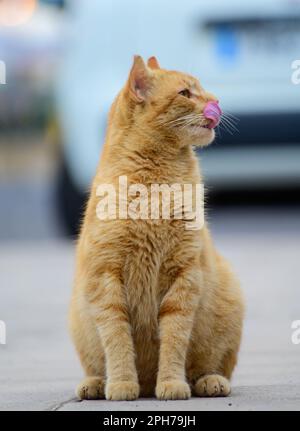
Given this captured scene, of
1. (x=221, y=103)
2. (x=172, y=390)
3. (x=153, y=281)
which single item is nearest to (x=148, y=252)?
(x=153, y=281)

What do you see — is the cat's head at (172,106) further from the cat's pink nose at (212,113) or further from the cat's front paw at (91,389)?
the cat's front paw at (91,389)

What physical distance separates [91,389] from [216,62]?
4.67 m

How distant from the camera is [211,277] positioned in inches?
191

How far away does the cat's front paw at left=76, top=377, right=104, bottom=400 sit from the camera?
4.74 meters

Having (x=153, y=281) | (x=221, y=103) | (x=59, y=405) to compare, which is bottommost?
(x=59, y=405)

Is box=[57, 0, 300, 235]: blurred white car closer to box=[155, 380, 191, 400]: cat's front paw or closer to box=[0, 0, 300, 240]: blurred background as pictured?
box=[0, 0, 300, 240]: blurred background

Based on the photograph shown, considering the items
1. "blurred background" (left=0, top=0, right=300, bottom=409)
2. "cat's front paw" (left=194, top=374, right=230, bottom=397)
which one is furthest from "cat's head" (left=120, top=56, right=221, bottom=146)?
"blurred background" (left=0, top=0, right=300, bottom=409)

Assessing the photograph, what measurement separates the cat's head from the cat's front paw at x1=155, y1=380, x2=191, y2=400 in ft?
2.94

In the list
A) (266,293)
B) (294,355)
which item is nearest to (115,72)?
(266,293)

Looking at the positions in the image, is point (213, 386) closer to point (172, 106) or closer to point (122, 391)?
point (122, 391)

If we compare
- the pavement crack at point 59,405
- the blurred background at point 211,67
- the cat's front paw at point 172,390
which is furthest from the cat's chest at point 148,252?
the blurred background at point 211,67

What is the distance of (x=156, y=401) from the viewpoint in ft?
15.0

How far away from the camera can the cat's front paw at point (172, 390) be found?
4531 millimetres

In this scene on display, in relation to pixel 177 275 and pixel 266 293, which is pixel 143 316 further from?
pixel 266 293
